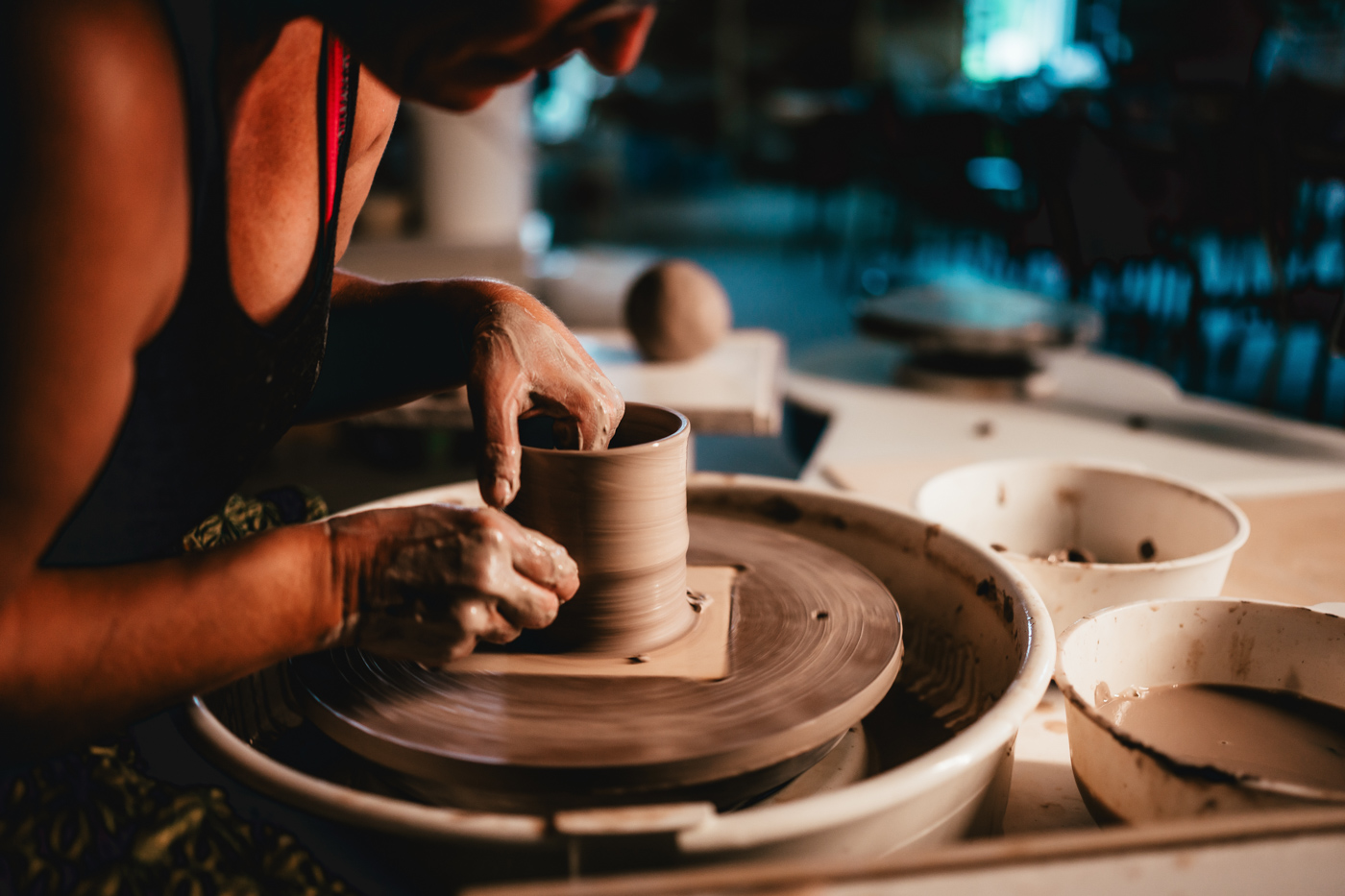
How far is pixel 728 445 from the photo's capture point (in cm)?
404

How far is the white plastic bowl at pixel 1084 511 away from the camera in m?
1.22

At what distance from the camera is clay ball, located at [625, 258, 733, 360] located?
8.01 ft

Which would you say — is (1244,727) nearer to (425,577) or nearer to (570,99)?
(425,577)

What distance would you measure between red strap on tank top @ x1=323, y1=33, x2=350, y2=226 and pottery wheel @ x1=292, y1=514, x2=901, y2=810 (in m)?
0.44

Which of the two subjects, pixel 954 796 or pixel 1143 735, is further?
pixel 1143 735

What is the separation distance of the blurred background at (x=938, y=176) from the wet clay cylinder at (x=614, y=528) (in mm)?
632

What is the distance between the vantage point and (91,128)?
57cm

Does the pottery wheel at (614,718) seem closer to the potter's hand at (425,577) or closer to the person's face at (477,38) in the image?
the potter's hand at (425,577)

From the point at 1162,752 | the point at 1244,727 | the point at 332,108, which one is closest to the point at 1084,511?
the point at 1244,727

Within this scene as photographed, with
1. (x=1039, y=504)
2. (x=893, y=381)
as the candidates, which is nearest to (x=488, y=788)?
(x=1039, y=504)

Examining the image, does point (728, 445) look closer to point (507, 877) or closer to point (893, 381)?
point (893, 381)

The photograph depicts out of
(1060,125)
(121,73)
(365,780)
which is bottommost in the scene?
(365,780)

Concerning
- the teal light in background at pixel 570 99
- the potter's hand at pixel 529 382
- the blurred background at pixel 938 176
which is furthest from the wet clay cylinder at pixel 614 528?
the teal light in background at pixel 570 99

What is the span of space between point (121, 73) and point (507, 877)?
0.60 m
